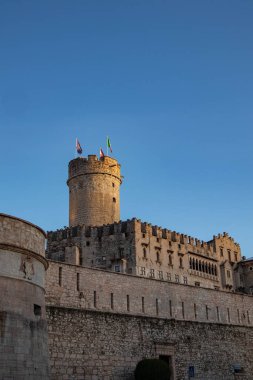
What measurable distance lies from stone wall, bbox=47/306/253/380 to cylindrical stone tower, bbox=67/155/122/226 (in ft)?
106

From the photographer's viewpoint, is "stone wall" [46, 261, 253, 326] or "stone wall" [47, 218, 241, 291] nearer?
"stone wall" [46, 261, 253, 326]

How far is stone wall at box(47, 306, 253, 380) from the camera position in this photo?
2391 centimetres

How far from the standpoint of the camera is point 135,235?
2379 inches

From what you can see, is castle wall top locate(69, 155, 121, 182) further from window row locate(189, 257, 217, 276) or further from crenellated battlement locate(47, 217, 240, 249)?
window row locate(189, 257, 217, 276)

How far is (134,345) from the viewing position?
2753 centimetres

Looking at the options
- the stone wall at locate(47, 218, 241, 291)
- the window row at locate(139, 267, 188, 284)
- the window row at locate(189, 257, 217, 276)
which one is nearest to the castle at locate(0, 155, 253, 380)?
the window row at locate(139, 267, 188, 284)

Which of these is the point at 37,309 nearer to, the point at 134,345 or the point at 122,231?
the point at 134,345

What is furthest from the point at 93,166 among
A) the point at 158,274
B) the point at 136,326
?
Result: the point at 136,326

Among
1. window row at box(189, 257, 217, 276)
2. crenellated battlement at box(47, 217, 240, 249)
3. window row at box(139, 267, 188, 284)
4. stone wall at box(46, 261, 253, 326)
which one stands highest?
A: crenellated battlement at box(47, 217, 240, 249)

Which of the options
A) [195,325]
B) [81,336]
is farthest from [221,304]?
[81,336]

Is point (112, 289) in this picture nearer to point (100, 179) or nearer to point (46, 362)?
point (46, 362)

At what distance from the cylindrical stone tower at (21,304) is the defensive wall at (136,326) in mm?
3188

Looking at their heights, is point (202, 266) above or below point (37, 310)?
above

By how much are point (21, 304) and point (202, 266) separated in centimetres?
5054
